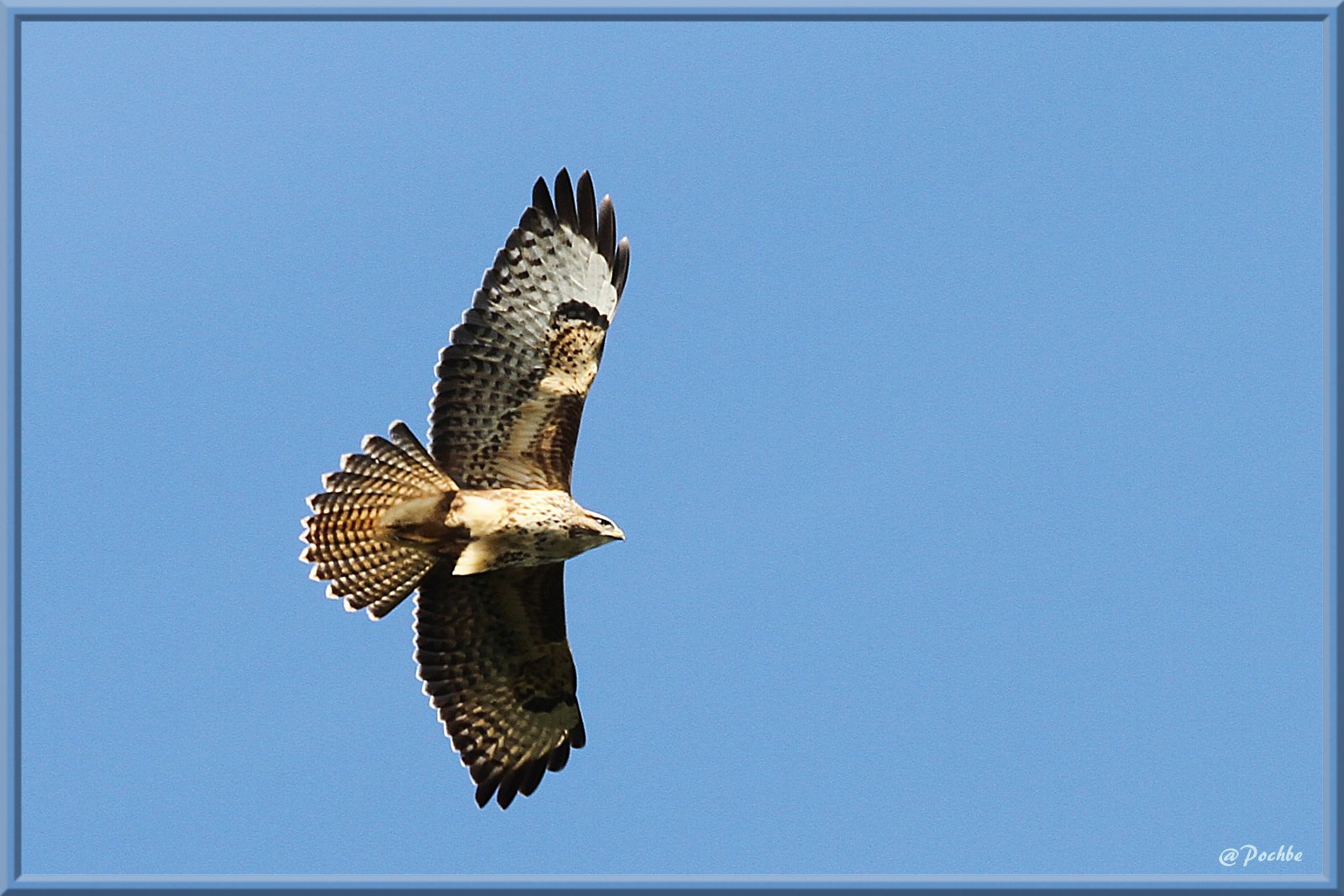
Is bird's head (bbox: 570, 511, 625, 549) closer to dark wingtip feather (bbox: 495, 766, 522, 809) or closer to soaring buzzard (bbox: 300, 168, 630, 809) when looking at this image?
soaring buzzard (bbox: 300, 168, 630, 809)

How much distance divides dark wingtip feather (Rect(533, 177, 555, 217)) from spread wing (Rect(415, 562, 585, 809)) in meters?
2.21

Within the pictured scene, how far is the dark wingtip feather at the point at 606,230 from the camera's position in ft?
37.5

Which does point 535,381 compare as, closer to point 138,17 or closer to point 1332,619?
point 138,17

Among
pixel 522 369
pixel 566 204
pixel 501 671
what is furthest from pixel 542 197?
pixel 501 671

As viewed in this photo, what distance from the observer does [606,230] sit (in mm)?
11445

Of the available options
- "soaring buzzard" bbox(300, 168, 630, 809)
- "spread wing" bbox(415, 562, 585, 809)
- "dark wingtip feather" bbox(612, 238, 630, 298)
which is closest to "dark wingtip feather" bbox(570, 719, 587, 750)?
"spread wing" bbox(415, 562, 585, 809)

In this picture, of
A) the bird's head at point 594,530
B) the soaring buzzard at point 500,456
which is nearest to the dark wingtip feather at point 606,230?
the soaring buzzard at point 500,456

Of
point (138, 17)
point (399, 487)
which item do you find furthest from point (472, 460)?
point (138, 17)

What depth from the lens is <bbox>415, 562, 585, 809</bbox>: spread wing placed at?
1180 centimetres

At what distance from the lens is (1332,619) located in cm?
1056

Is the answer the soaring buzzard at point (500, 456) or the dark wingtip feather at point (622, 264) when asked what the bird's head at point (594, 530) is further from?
the dark wingtip feather at point (622, 264)

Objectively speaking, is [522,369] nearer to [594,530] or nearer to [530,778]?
[594,530]

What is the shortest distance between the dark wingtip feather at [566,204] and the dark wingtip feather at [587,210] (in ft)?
0.12

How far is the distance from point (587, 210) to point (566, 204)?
0.13m
